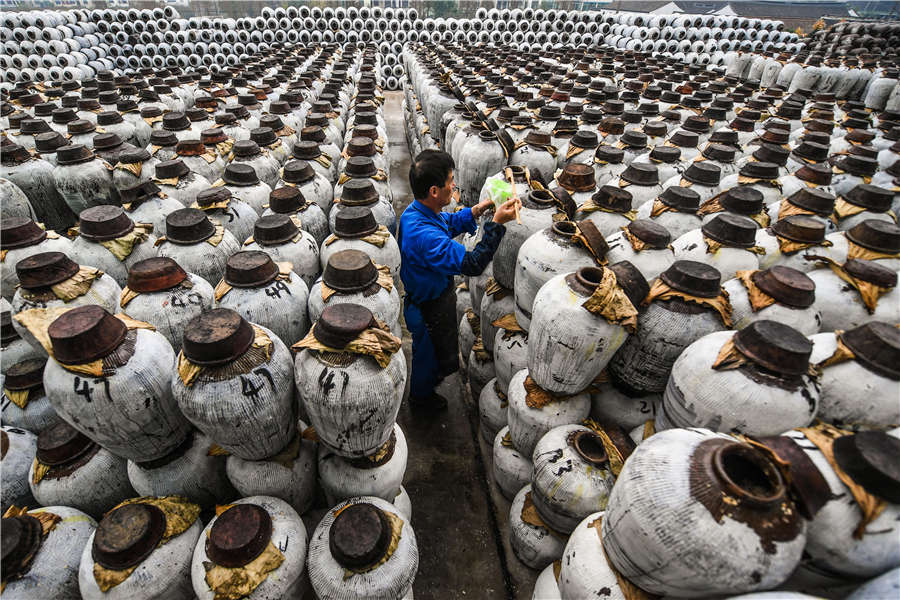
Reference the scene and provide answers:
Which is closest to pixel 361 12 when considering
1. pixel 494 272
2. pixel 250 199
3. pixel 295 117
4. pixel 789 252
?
pixel 295 117

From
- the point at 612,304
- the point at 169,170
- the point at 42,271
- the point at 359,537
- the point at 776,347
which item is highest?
the point at 776,347

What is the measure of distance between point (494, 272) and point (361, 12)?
65.0ft

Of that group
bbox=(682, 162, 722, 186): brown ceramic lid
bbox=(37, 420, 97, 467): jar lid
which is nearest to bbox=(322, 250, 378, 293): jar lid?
bbox=(37, 420, 97, 467): jar lid

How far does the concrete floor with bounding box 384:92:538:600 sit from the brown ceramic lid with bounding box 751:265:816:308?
7.90 ft

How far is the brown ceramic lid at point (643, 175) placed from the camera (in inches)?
152

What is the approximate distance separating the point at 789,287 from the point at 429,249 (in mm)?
2239

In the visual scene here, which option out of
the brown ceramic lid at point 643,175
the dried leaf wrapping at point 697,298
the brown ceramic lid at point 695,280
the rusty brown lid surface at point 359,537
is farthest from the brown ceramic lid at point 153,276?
the brown ceramic lid at point 643,175

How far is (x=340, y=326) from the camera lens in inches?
78.5

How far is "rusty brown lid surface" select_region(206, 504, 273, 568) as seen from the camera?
6.14 feet

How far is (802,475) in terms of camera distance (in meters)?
1.46

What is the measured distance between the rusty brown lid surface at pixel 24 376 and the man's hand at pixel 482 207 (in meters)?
3.15

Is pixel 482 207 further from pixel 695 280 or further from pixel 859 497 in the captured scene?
pixel 859 497

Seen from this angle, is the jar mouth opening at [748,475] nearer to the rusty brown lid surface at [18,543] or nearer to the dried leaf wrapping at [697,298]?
the dried leaf wrapping at [697,298]

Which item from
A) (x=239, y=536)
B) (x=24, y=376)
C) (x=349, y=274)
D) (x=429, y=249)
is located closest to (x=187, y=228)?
(x=24, y=376)
